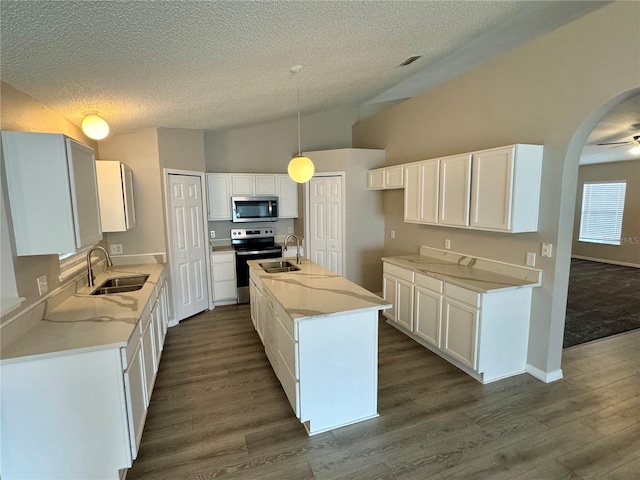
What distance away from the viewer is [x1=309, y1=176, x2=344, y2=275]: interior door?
5.25 metres

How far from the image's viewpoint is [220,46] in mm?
2086

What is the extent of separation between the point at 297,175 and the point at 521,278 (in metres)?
2.39

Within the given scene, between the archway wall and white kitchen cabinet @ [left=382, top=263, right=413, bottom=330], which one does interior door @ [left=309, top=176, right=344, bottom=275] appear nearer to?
white kitchen cabinet @ [left=382, top=263, right=413, bottom=330]

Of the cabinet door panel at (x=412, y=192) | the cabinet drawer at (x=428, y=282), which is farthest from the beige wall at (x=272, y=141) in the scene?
the cabinet drawer at (x=428, y=282)

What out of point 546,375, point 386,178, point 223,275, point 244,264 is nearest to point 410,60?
point 386,178

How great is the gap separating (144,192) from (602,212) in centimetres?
1010

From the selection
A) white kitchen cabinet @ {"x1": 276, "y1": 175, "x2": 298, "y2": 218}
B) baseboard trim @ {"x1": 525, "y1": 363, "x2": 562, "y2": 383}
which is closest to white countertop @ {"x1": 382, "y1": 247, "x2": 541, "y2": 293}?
baseboard trim @ {"x1": 525, "y1": 363, "x2": 562, "y2": 383}

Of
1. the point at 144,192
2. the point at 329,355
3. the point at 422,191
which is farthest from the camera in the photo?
the point at 144,192

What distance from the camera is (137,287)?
3.23 m

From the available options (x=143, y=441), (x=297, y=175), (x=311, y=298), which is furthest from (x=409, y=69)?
(x=143, y=441)

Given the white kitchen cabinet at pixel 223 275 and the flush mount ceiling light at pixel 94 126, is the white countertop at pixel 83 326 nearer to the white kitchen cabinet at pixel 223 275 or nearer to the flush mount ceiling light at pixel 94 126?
the flush mount ceiling light at pixel 94 126

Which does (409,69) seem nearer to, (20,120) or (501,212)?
(501,212)

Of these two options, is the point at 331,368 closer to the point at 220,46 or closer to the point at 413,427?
the point at 413,427

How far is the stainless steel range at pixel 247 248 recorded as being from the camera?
518cm
